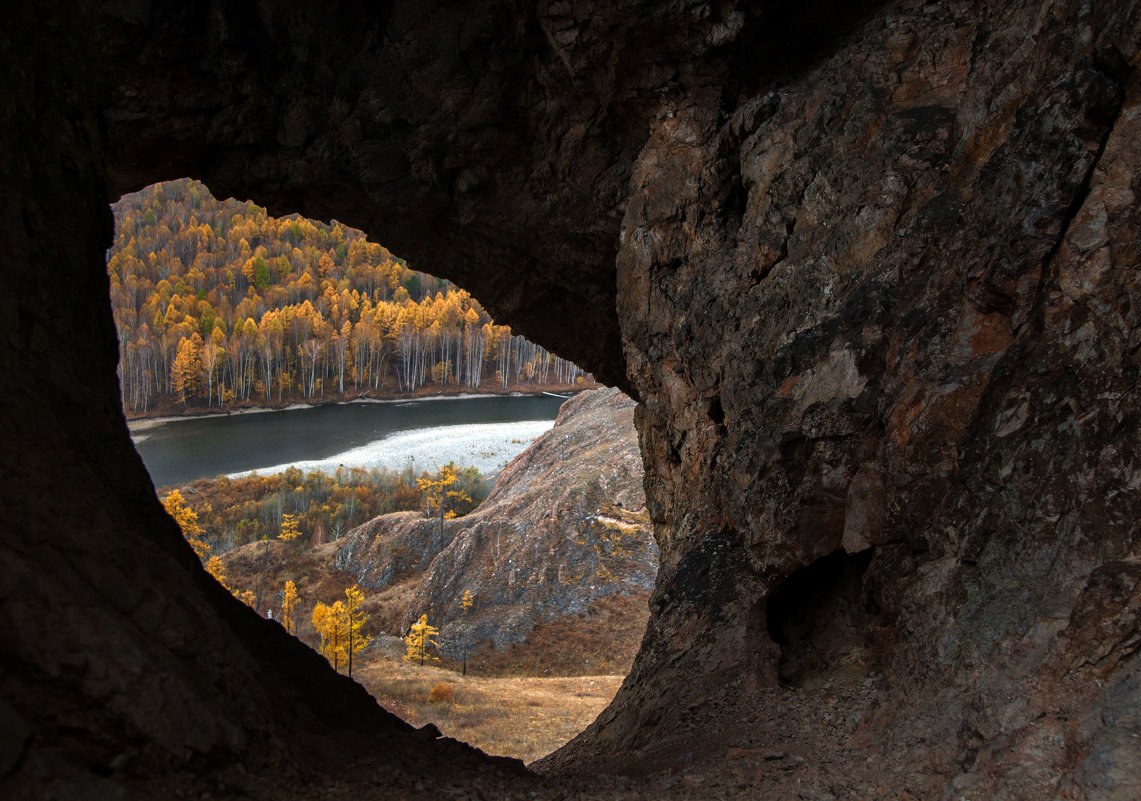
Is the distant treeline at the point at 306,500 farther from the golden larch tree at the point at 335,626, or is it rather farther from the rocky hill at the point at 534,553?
the golden larch tree at the point at 335,626

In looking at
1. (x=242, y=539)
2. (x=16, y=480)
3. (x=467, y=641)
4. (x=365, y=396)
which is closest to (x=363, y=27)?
(x=16, y=480)

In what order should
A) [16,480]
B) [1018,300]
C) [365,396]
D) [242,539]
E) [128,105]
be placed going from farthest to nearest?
[365,396] → [242,539] → [128,105] → [1018,300] → [16,480]

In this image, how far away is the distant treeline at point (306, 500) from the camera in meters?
49.8

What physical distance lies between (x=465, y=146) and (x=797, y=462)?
8.12 meters

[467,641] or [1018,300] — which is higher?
[1018,300]

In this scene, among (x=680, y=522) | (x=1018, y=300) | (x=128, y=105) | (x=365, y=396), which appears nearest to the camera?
(x=1018, y=300)

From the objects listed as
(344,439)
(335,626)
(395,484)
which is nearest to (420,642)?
(335,626)

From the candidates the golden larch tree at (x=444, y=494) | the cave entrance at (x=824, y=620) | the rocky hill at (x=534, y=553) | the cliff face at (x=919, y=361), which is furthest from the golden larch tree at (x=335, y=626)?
the cave entrance at (x=824, y=620)

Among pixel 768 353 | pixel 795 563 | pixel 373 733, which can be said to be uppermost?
pixel 768 353

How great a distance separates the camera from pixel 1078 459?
600 centimetres

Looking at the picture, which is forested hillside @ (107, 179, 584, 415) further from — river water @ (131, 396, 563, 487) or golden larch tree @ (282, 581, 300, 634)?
golden larch tree @ (282, 581, 300, 634)

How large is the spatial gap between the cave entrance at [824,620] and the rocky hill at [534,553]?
22516 mm

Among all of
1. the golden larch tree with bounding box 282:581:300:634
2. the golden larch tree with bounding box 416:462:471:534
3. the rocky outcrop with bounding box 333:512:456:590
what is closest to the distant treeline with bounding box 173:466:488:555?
the golden larch tree with bounding box 416:462:471:534

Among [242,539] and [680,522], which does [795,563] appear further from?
[242,539]
